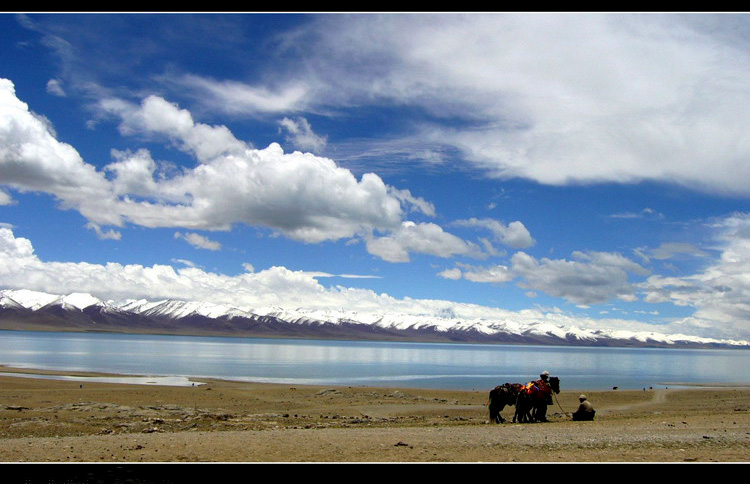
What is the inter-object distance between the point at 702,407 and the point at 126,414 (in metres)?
33.2

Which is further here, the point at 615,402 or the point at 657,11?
the point at 615,402

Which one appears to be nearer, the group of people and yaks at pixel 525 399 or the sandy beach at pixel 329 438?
the sandy beach at pixel 329 438

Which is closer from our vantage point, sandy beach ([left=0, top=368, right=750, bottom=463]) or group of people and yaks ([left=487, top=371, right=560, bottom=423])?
sandy beach ([left=0, top=368, right=750, bottom=463])

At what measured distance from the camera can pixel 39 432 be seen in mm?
19547

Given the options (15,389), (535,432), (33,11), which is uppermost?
(33,11)

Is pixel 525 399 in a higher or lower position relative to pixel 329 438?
higher

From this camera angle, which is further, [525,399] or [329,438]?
[525,399]

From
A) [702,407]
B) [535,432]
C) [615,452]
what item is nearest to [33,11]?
[615,452]
